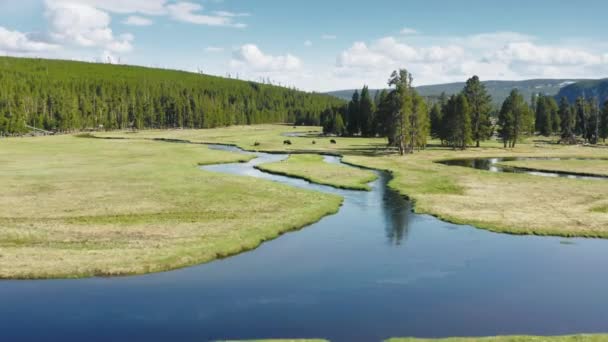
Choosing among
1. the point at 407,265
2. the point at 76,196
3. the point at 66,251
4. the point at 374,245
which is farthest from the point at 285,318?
the point at 76,196

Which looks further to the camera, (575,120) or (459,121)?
(575,120)

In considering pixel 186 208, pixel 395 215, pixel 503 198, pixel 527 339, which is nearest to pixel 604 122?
pixel 503 198

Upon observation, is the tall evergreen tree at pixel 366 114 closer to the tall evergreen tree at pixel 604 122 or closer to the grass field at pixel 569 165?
the tall evergreen tree at pixel 604 122

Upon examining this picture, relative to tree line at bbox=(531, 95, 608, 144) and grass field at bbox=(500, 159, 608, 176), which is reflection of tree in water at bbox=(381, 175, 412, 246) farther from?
tree line at bbox=(531, 95, 608, 144)

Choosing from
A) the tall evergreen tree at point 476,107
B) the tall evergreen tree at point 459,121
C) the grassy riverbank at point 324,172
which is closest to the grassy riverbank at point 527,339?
the grassy riverbank at point 324,172

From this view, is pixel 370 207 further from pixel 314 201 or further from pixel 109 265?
pixel 109 265

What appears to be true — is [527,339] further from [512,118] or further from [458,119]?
[512,118]
